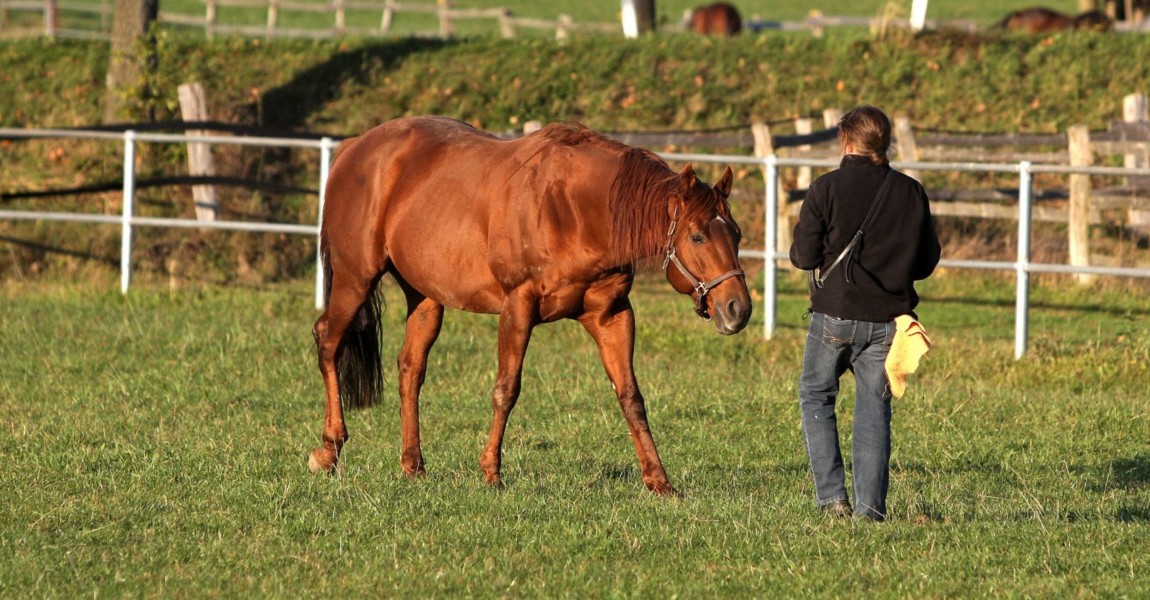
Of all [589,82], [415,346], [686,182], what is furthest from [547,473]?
[589,82]

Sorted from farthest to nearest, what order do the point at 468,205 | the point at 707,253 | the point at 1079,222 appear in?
the point at 1079,222, the point at 468,205, the point at 707,253

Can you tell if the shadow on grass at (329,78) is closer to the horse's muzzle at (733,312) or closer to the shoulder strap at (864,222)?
the horse's muzzle at (733,312)

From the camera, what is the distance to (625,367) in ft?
22.4

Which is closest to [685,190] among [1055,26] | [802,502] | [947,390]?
[802,502]

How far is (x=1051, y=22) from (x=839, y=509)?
23.3 m

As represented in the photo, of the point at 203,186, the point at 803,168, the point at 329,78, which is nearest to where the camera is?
the point at 203,186

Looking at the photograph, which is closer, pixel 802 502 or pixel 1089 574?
pixel 1089 574

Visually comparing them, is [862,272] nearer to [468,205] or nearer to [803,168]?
[468,205]

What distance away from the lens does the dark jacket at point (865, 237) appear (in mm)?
5766

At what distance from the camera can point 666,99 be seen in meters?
21.2

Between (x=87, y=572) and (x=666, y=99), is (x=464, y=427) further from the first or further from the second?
(x=666, y=99)

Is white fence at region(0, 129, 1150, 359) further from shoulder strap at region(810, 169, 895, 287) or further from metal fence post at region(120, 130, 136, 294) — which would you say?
shoulder strap at region(810, 169, 895, 287)

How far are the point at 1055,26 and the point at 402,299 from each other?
17.1 metres

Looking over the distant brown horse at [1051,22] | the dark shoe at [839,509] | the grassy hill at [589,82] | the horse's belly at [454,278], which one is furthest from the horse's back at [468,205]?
the distant brown horse at [1051,22]
